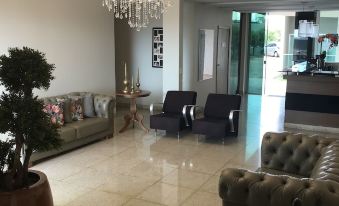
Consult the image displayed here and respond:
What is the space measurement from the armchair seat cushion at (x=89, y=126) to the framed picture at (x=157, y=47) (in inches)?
121

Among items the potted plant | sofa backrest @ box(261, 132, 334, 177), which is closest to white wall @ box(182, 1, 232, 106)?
sofa backrest @ box(261, 132, 334, 177)

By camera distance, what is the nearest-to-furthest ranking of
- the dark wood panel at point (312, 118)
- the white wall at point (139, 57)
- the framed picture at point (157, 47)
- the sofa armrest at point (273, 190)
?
the sofa armrest at point (273, 190)
the dark wood panel at point (312, 118)
the framed picture at point (157, 47)
the white wall at point (139, 57)

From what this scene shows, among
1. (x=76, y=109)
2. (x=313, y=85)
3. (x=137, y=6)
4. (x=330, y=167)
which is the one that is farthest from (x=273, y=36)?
(x=330, y=167)

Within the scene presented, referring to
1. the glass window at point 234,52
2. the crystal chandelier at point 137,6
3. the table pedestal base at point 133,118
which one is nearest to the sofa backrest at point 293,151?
the crystal chandelier at point 137,6

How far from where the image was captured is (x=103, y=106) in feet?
21.3

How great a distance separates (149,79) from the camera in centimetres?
942

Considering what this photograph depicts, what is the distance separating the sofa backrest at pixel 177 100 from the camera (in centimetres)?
688

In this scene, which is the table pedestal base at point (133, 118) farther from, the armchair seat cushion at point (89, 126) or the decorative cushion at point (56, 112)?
the decorative cushion at point (56, 112)

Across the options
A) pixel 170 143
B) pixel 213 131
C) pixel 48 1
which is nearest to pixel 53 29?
pixel 48 1

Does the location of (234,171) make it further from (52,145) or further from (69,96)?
(69,96)

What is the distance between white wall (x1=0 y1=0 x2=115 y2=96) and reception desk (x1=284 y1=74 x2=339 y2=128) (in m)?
4.01

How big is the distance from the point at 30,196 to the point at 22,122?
56 cm

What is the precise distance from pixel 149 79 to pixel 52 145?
21.9 feet

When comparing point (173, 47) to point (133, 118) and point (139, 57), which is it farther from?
point (139, 57)
